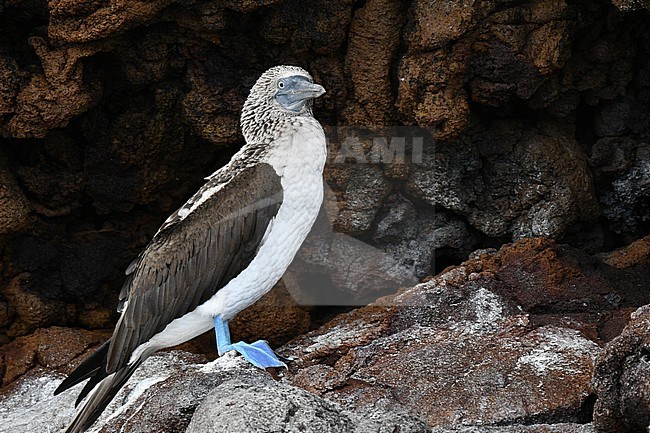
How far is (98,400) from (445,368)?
1.75 meters

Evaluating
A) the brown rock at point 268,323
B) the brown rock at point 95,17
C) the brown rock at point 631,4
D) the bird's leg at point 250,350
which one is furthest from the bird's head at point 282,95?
the brown rock at point 631,4

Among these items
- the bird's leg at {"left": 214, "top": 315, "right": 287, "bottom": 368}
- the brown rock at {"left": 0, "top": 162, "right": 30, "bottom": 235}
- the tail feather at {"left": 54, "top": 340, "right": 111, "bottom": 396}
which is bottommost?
the tail feather at {"left": 54, "top": 340, "right": 111, "bottom": 396}

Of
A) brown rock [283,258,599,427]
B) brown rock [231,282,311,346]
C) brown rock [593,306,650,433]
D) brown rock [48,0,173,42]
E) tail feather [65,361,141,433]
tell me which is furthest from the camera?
brown rock [231,282,311,346]

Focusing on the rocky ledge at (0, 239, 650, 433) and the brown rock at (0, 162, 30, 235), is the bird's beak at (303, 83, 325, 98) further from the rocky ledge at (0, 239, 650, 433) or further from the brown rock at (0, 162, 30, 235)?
the brown rock at (0, 162, 30, 235)

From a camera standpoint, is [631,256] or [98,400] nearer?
[98,400]

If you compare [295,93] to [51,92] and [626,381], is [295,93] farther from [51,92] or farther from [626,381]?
[626,381]

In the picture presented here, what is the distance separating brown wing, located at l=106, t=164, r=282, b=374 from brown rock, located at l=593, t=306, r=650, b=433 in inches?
75.1

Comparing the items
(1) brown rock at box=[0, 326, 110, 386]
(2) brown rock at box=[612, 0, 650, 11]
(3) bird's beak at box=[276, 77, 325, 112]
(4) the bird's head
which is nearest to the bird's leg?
(4) the bird's head

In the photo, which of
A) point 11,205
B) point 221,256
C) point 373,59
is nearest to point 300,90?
point 221,256

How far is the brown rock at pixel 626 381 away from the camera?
3.37 metres

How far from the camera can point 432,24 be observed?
566cm

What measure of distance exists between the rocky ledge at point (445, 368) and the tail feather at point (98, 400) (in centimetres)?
15

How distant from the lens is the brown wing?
186 inches

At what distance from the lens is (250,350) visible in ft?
15.7
